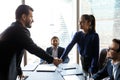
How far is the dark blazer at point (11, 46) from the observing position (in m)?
2.36

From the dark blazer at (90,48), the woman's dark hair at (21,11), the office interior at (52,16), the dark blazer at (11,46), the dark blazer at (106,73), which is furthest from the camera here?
the office interior at (52,16)

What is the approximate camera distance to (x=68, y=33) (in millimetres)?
5758

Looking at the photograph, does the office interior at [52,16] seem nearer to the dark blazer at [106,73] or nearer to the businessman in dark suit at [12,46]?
the dark blazer at [106,73]

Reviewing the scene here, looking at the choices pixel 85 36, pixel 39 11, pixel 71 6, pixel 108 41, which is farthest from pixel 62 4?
pixel 85 36

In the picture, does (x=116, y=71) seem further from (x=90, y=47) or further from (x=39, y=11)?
(x=39, y=11)

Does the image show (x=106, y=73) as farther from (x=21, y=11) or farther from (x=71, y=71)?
(x=21, y=11)

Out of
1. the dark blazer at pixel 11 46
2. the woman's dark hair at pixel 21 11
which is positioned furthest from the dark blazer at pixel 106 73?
the woman's dark hair at pixel 21 11

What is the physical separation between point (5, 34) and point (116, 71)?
4.39 ft

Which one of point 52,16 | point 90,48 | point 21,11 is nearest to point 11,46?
point 21,11

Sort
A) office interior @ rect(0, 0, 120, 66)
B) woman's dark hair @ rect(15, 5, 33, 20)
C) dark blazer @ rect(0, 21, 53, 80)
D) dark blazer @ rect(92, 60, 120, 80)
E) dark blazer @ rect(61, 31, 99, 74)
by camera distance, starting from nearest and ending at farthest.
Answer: dark blazer @ rect(0, 21, 53, 80), woman's dark hair @ rect(15, 5, 33, 20), dark blazer @ rect(92, 60, 120, 80), dark blazer @ rect(61, 31, 99, 74), office interior @ rect(0, 0, 120, 66)

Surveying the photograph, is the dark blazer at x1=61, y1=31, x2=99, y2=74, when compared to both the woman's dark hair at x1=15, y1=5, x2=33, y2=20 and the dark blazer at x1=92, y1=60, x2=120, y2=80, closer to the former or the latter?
the dark blazer at x1=92, y1=60, x2=120, y2=80

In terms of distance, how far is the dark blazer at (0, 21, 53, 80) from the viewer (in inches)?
92.8

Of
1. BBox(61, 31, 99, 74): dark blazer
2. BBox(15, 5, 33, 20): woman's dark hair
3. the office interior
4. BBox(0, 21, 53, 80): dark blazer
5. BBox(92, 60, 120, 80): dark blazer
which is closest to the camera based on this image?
BBox(0, 21, 53, 80): dark blazer

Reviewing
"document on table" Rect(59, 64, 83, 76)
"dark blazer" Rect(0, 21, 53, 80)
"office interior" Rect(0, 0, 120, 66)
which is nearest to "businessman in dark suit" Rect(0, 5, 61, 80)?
"dark blazer" Rect(0, 21, 53, 80)
